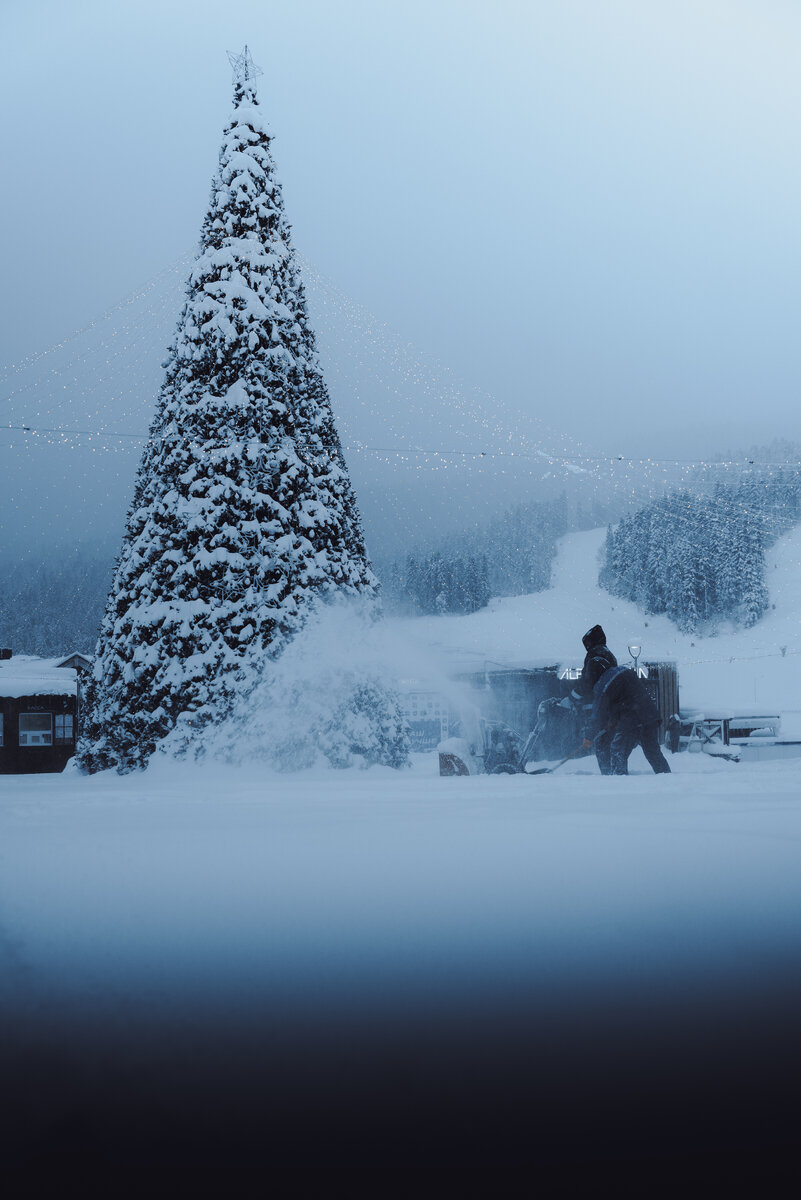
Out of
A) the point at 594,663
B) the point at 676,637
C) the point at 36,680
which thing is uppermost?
the point at 676,637

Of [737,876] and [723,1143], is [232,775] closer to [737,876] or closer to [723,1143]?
[737,876]

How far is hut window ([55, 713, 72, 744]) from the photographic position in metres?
25.7

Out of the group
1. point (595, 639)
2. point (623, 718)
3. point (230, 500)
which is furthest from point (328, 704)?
point (623, 718)

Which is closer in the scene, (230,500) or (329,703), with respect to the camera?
(329,703)

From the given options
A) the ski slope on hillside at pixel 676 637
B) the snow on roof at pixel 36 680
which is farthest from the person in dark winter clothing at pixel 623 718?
the snow on roof at pixel 36 680

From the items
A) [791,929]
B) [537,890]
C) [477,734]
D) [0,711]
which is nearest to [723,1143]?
[791,929]

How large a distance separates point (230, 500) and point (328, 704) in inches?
109

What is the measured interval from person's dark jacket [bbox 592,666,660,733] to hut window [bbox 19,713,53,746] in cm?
2078

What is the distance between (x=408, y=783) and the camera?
815 centimetres

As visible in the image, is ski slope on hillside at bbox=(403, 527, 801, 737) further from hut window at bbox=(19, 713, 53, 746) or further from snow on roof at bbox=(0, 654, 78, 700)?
hut window at bbox=(19, 713, 53, 746)

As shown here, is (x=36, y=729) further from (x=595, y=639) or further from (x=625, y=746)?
(x=625, y=746)

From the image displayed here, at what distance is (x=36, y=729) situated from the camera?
84.3 feet

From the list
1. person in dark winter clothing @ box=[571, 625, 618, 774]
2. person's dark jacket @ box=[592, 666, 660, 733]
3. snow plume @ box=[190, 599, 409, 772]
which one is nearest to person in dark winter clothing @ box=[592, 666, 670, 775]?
person's dark jacket @ box=[592, 666, 660, 733]

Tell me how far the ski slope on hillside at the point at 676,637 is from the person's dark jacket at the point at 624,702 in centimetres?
1641
